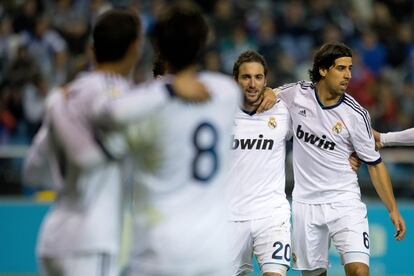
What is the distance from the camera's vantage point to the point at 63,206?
209 inches

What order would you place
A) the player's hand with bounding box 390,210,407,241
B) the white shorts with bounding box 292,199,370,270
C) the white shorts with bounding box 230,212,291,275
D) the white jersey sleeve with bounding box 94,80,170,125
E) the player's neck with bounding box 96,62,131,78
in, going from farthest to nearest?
the white shorts with bounding box 292,199,370,270, the player's hand with bounding box 390,210,407,241, the white shorts with bounding box 230,212,291,275, the player's neck with bounding box 96,62,131,78, the white jersey sleeve with bounding box 94,80,170,125

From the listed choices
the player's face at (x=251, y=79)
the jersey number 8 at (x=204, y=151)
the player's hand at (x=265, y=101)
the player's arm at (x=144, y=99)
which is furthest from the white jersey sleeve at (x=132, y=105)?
the player's hand at (x=265, y=101)

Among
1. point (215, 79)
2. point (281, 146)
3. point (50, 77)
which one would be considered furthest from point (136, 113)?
point (50, 77)

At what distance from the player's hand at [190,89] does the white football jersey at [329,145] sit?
380 cm

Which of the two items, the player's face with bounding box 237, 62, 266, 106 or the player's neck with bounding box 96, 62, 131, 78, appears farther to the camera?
the player's face with bounding box 237, 62, 266, 106

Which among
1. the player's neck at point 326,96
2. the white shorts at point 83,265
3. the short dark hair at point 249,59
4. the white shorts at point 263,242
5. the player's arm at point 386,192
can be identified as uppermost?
the short dark hair at point 249,59

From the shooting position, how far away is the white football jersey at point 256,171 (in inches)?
339

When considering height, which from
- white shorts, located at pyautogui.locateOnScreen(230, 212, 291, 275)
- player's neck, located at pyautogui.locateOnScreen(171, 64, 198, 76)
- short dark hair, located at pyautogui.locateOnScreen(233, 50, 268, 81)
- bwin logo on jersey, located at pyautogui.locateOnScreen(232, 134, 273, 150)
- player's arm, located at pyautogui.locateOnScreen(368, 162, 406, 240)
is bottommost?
white shorts, located at pyautogui.locateOnScreen(230, 212, 291, 275)

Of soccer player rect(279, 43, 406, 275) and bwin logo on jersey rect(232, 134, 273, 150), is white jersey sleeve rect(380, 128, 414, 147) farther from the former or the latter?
bwin logo on jersey rect(232, 134, 273, 150)

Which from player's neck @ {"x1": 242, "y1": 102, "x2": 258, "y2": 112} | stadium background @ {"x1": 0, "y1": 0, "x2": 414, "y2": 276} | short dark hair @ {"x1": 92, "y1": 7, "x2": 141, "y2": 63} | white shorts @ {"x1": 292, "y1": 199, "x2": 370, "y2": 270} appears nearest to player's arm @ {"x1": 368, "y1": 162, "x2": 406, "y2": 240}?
white shorts @ {"x1": 292, "y1": 199, "x2": 370, "y2": 270}

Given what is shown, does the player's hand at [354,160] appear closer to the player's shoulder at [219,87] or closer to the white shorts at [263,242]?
the white shorts at [263,242]

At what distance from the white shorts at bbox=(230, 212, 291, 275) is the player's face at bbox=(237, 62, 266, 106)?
3.27 ft

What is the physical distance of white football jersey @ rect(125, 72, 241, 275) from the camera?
16.7 ft

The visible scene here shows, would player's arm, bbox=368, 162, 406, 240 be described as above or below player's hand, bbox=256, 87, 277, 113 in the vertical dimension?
below
